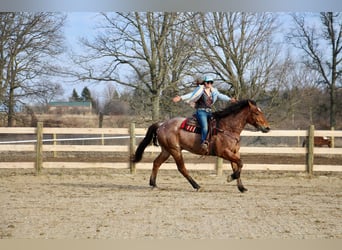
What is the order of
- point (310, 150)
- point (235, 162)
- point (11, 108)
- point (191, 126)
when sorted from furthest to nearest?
point (11, 108) → point (310, 150) → point (191, 126) → point (235, 162)

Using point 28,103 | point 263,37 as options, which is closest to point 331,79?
point 263,37

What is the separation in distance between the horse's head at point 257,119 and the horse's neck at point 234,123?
0.10 meters

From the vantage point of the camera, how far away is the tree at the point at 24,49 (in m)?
13.0

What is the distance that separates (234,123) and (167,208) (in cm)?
197

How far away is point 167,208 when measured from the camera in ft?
19.5

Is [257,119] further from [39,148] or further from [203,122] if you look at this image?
[39,148]

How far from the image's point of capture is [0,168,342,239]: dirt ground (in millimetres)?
4727

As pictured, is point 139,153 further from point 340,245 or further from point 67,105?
point 67,105

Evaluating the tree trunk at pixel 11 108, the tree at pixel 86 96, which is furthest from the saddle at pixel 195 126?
the tree at pixel 86 96

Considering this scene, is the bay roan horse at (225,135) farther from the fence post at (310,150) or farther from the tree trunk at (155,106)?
the tree trunk at (155,106)

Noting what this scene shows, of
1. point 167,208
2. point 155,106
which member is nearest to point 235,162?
point 167,208

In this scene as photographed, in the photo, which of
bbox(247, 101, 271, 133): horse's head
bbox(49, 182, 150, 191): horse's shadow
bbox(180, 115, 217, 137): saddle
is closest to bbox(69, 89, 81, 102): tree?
bbox(49, 182, 150, 191): horse's shadow

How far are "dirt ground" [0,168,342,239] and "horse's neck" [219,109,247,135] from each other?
90cm

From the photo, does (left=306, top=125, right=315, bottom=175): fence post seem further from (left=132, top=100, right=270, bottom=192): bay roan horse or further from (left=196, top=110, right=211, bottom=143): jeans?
(left=196, top=110, right=211, bottom=143): jeans
